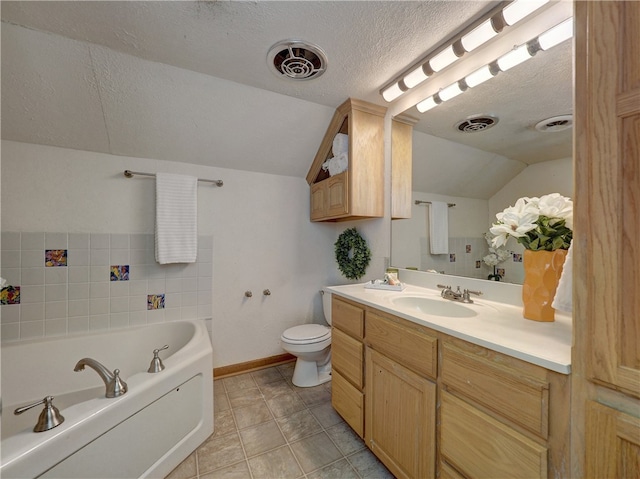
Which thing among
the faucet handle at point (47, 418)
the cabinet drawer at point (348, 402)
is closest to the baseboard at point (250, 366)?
the cabinet drawer at point (348, 402)

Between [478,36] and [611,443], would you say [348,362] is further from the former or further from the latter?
[478,36]

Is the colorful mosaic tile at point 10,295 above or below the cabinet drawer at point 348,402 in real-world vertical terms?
above

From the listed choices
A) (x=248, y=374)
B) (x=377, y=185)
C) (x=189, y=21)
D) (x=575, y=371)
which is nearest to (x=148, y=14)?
(x=189, y=21)

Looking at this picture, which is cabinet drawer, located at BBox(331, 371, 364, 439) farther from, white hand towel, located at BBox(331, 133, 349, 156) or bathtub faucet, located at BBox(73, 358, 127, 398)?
white hand towel, located at BBox(331, 133, 349, 156)

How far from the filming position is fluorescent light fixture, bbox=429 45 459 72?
4.39 ft

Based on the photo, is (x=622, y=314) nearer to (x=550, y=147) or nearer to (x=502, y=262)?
(x=502, y=262)

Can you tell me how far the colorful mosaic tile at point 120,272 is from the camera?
1.92 m

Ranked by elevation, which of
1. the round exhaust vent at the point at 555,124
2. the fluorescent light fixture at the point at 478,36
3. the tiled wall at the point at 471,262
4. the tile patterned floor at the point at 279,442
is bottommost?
the tile patterned floor at the point at 279,442

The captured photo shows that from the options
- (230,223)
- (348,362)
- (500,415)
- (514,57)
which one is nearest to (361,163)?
(514,57)

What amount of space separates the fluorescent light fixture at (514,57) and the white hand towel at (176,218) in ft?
6.94

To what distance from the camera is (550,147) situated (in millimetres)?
1167

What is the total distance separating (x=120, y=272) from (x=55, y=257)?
38cm

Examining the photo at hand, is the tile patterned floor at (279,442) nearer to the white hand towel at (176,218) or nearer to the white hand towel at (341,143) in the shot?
the white hand towel at (176,218)

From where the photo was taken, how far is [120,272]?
1.93 m
